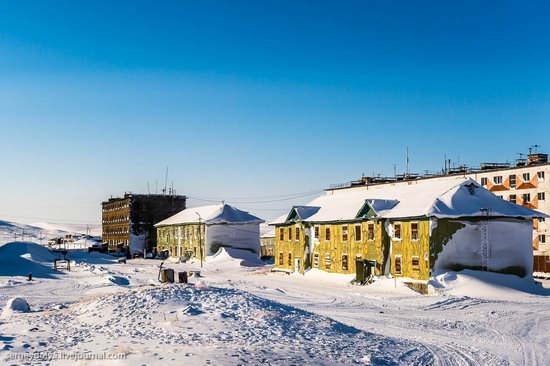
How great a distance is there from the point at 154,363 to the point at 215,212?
65041 millimetres

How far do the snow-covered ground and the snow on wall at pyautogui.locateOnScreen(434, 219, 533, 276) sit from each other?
4340 mm

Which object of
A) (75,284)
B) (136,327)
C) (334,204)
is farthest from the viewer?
(334,204)

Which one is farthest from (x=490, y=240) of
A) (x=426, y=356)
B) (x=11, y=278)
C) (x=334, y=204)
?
(x=11, y=278)

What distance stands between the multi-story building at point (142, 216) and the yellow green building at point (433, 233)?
63.3m

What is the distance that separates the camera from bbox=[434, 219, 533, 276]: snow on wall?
42312 millimetres

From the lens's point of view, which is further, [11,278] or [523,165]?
[523,165]

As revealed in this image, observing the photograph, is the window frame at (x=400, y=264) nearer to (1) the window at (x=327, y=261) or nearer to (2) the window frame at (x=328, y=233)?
(1) the window at (x=327, y=261)

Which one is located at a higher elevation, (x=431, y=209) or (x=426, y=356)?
(x=431, y=209)

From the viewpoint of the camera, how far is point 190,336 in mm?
19344

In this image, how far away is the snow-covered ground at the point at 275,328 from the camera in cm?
1750

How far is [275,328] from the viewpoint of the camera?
2088cm

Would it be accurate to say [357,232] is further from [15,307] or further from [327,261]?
[15,307]

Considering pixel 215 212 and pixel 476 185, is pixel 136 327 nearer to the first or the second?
pixel 476 185

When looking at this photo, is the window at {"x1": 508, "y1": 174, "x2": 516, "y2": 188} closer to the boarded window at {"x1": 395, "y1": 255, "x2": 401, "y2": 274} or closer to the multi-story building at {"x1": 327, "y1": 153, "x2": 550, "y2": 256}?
the multi-story building at {"x1": 327, "y1": 153, "x2": 550, "y2": 256}
